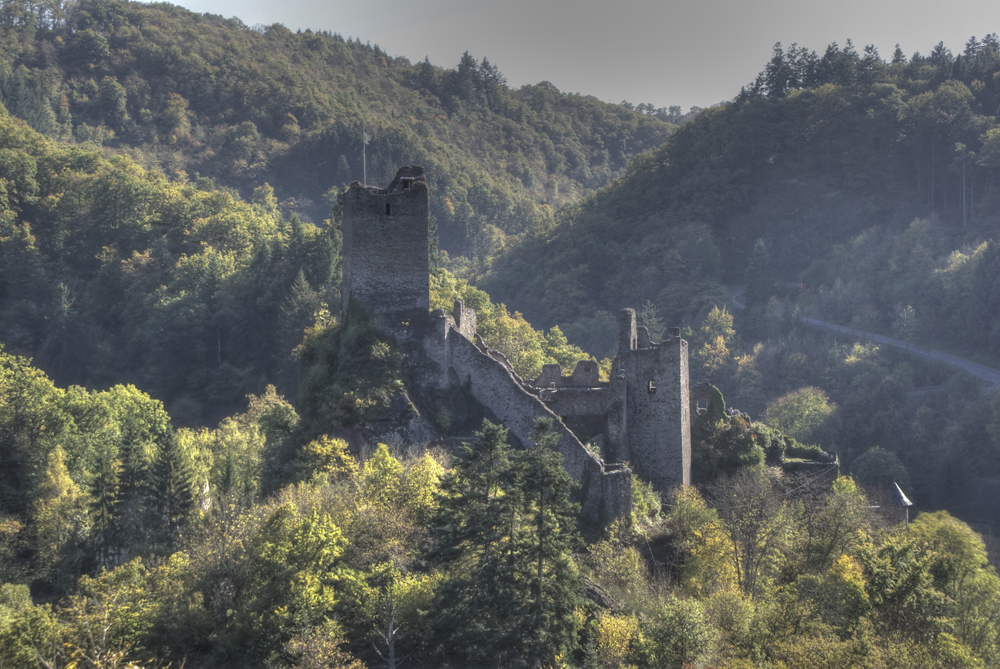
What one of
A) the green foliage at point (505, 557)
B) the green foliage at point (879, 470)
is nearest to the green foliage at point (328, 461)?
the green foliage at point (505, 557)

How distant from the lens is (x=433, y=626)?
81.3 ft

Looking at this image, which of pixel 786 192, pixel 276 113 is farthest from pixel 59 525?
pixel 276 113

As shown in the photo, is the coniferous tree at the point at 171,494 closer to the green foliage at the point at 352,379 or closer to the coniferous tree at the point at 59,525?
the coniferous tree at the point at 59,525

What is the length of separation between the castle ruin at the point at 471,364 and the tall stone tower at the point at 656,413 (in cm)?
4

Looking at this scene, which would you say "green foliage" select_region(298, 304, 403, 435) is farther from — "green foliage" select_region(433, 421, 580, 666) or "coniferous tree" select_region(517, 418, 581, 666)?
"coniferous tree" select_region(517, 418, 581, 666)

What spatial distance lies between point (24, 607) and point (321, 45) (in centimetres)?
13864

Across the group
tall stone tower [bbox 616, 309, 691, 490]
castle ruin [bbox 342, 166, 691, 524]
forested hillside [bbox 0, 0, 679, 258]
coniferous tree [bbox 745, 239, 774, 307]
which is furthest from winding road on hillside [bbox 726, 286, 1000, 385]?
castle ruin [bbox 342, 166, 691, 524]

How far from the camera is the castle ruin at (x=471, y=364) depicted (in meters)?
34.1

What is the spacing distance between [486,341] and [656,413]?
20.6 m

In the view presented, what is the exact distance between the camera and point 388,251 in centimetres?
3494

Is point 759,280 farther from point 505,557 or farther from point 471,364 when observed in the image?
point 505,557

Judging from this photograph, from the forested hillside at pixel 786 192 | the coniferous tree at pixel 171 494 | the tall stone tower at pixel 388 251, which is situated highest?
the forested hillside at pixel 786 192

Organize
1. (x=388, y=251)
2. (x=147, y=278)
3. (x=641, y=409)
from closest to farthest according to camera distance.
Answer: (x=388, y=251), (x=641, y=409), (x=147, y=278)

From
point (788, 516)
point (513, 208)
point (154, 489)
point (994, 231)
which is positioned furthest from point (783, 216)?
point (154, 489)
